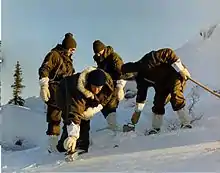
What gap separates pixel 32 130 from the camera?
12.5 feet

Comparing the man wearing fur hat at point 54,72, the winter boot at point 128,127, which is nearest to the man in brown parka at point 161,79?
the winter boot at point 128,127

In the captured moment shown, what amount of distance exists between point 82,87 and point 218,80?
5.83 ft

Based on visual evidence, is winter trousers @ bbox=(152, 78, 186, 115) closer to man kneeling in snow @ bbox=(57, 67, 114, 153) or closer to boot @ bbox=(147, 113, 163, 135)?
boot @ bbox=(147, 113, 163, 135)

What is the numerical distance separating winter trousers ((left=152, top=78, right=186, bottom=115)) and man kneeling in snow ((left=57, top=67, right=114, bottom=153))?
422mm

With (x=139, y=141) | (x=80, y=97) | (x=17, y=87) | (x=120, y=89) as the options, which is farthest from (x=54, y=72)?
(x=17, y=87)

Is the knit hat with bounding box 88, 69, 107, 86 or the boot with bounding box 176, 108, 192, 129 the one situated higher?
the knit hat with bounding box 88, 69, 107, 86

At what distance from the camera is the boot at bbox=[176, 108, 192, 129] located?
3088 millimetres

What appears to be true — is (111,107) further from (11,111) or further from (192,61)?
(192,61)

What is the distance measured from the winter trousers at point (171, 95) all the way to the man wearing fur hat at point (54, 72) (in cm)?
57

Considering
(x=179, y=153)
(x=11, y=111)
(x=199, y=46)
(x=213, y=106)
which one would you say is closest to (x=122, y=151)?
(x=179, y=153)

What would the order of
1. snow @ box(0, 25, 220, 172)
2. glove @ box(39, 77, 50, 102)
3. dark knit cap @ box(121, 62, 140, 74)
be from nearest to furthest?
snow @ box(0, 25, 220, 172), glove @ box(39, 77, 50, 102), dark knit cap @ box(121, 62, 140, 74)

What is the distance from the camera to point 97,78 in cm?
261

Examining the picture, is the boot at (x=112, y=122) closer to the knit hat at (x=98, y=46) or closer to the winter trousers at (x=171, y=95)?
the winter trousers at (x=171, y=95)

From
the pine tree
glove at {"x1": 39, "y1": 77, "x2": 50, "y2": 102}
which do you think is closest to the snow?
the pine tree
